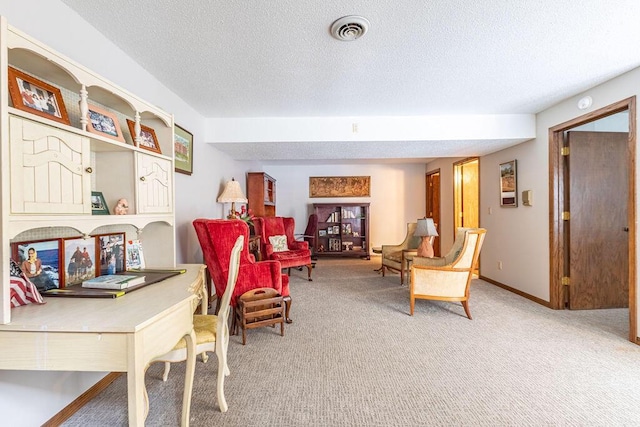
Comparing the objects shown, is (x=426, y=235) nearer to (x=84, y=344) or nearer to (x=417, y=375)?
(x=417, y=375)

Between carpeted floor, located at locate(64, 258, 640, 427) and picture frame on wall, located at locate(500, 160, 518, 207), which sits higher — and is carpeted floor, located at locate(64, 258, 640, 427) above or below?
below

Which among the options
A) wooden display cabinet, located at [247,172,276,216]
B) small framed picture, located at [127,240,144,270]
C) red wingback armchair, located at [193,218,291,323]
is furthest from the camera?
wooden display cabinet, located at [247,172,276,216]

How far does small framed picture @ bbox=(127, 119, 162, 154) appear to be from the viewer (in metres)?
1.78

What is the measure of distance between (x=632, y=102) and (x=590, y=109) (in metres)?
0.38

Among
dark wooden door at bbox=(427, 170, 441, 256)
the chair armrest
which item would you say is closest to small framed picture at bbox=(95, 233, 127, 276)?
the chair armrest

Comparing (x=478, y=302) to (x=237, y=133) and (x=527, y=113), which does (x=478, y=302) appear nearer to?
(x=527, y=113)

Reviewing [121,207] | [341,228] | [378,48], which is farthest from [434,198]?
[121,207]

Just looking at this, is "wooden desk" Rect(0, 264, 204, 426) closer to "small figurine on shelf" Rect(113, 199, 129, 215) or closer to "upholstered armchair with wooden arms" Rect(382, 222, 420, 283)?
"small figurine on shelf" Rect(113, 199, 129, 215)

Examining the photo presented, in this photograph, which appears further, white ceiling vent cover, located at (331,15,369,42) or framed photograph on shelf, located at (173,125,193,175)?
framed photograph on shelf, located at (173,125,193,175)

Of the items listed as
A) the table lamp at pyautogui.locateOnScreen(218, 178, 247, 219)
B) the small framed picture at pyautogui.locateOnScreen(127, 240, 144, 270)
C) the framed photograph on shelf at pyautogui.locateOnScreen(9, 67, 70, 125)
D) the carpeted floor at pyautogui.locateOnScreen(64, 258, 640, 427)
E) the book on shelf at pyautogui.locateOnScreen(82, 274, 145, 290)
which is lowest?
the carpeted floor at pyautogui.locateOnScreen(64, 258, 640, 427)

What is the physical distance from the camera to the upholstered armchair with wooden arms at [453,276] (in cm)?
292

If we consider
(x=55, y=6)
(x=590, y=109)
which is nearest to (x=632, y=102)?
(x=590, y=109)

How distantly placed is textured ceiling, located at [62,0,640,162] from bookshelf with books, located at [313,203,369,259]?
3679 millimetres

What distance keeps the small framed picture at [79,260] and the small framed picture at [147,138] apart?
68 centimetres
